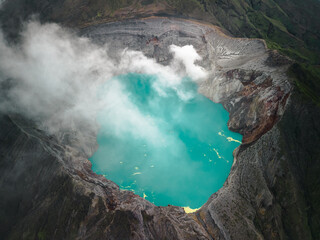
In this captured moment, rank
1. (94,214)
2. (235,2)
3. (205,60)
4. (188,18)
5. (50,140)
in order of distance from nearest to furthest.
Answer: (94,214)
(50,140)
(205,60)
(188,18)
(235,2)

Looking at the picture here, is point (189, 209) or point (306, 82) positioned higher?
point (306, 82)

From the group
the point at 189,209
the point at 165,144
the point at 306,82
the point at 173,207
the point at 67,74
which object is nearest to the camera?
the point at 173,207

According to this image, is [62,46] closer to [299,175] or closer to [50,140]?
[50,140]

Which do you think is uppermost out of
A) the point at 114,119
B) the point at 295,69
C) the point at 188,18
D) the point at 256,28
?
the point at 256,28

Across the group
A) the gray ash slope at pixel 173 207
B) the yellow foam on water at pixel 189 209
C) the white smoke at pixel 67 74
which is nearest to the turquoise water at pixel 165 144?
the yellow foam on water at pixel 189 209

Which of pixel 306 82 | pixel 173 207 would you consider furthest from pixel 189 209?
pixel 306 82

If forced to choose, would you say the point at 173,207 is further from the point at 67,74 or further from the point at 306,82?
the point at 67,74

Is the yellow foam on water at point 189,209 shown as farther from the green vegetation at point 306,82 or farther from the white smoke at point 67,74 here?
the green vegetation at point 306,82

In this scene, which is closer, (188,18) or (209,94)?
(209,94)

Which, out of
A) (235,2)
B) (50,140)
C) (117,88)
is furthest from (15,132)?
(235,2)
